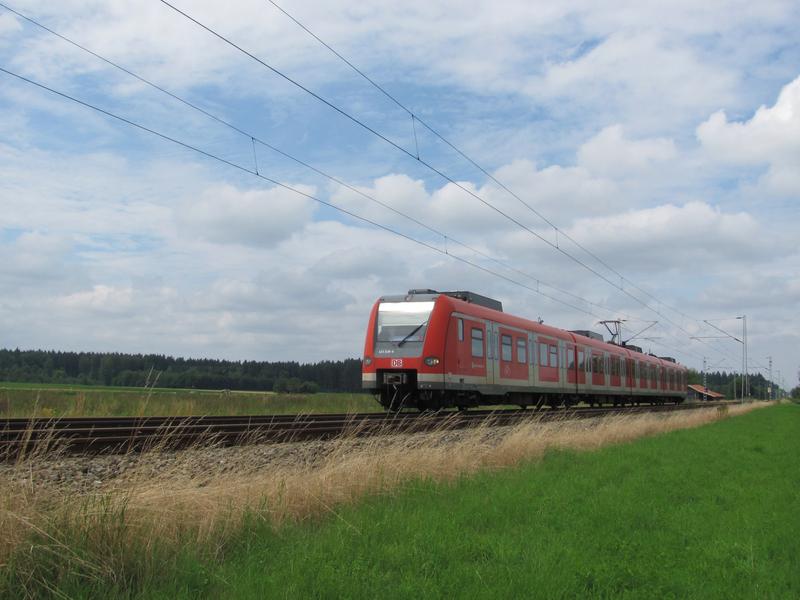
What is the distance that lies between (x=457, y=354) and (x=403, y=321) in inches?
68.7

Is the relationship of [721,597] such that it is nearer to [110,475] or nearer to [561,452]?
[110,475]

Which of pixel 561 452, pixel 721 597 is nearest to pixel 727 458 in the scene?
pixel 561 452

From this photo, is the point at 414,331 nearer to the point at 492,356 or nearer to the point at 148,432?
the point at 492,356

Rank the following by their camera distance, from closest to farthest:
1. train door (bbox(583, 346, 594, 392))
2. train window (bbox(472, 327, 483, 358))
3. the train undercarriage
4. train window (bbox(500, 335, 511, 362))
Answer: the train undercarriage, train window (bbox(472, 327, 483, 358)), train window (bbox(500, 335, 511, 362)), train door (bbox(583, 346, 594, 392))

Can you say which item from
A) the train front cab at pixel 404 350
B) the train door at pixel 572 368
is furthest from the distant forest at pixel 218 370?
the train door at pixel 572 368

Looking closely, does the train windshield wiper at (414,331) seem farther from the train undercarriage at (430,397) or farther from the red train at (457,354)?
the train undercarriage at (430,397)

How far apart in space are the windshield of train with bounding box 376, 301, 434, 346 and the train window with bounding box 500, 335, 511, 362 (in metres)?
4.55

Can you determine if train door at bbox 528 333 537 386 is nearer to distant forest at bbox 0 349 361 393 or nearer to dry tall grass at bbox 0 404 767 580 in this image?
distant forest at bbox 0 349 361 393

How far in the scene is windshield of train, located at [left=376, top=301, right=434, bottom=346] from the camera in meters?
20.7

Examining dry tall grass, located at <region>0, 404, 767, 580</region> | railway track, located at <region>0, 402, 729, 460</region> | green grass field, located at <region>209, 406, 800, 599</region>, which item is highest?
railway track, located at <region>0, 402, 729, 460</region>

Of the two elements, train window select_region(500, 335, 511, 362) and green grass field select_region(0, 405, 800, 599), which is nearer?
green grass field select_region(0, 405, 800, 599)

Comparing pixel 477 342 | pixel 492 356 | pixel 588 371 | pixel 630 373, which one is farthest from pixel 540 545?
pixel 630 373

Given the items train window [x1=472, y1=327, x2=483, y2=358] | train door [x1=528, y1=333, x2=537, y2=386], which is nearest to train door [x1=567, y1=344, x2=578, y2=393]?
train door [x1=528, y1=333, x2=537, y2=386]

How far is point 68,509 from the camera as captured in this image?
213 inches
